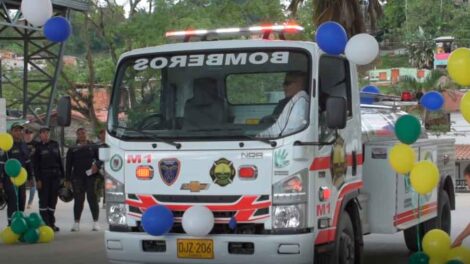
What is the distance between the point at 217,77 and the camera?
28.4 feet

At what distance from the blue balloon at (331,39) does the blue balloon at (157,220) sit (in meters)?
2.21

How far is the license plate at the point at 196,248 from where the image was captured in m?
8.00

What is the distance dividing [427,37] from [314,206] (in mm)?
64405

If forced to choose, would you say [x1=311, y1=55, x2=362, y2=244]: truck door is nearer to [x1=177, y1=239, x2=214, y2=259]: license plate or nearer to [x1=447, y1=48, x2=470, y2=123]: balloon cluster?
[x1=177, y1=239, x2=214, y2=259]: license plate

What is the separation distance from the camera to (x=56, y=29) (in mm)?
10922

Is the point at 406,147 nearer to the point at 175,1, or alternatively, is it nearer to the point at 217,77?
the point at 217,77

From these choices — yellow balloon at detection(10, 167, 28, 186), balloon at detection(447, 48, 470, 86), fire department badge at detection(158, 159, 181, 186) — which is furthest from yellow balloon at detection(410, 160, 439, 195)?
yellow balloon at detection(10, 167, 28, 186)

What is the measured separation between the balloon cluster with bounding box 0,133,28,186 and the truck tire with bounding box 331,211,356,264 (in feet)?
17.7

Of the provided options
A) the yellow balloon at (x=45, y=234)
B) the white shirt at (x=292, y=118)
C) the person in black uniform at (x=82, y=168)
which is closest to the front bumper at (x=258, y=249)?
the white shirt at (x=292, y=118)

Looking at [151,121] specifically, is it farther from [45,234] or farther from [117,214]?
[45,234]

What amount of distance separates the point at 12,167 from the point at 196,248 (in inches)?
209

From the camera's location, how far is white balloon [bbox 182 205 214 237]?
7855 millimetres

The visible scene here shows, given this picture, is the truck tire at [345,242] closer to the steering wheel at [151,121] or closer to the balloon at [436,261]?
the balloon at [436,261]

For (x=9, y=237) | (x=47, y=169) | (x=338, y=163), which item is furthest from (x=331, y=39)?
(x=47, y=169)
